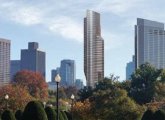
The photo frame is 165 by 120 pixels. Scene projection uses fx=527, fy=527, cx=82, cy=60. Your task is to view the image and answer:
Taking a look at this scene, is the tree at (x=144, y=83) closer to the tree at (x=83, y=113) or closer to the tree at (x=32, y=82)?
the tree at (x=83, y=113)

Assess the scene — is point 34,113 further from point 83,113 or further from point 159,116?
point 83,113

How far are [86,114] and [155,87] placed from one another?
33611mm

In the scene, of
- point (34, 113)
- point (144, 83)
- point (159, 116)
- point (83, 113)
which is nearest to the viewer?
point (34, 113)

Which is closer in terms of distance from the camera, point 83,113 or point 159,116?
point 159,116

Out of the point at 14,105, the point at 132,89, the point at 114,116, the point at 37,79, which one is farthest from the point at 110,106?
the point at 37,79

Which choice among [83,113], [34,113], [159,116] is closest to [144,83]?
[83,113]

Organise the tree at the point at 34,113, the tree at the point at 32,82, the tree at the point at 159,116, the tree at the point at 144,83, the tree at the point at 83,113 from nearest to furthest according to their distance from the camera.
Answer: the tree at the point at 34,113
the tree at the point at 159,116
the tree at the point at 83,113
the tree at the point at 144,83
the tree at the point at 32,82

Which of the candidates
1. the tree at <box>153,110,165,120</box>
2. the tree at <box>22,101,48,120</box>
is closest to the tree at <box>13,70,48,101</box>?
the tree at <box>153,110,165,120</box>

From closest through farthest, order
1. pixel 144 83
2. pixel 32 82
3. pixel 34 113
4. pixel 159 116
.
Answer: pixel 34 113, pixel 159 116, pixel 144 83, pixel 32 82

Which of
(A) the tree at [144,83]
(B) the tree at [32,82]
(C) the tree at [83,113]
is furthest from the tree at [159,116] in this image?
(B) the tree at [32,82]

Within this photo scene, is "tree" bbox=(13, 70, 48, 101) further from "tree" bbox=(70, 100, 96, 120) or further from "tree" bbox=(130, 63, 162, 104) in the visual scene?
"tree" bbox=(70, 100, 96, 120)

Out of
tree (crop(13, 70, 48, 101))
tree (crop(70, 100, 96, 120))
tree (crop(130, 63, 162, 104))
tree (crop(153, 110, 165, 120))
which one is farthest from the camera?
tree (crop(13, 70, 48, 101))

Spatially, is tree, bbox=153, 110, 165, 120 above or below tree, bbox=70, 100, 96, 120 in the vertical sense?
above

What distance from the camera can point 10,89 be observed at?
94.1 m
